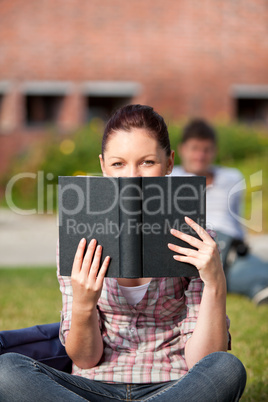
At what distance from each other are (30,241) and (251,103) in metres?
9.38

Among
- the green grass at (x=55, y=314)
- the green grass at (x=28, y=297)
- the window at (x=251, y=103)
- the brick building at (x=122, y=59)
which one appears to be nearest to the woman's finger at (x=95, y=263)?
the green grass at (x=55, y=314)

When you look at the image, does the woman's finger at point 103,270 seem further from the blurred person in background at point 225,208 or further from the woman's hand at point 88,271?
the blurred person in background at point 225,208

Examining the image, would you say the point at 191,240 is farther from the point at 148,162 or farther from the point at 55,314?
the point at 55,314

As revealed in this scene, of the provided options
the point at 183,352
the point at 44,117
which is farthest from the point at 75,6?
the point at 183,352

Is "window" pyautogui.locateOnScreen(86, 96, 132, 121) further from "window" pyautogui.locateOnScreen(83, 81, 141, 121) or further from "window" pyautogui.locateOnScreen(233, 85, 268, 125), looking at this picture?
"window" pyautogui.locateOnScreen(233, 85, 268, 125)

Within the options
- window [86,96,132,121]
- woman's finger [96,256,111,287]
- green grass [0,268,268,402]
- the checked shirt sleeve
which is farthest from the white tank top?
window [86,96,132,121]

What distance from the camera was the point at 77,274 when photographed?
6.82 ft

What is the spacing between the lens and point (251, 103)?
1645cm

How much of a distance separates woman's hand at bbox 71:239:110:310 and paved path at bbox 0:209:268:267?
5135mm

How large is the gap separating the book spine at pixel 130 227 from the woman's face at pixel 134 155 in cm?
23

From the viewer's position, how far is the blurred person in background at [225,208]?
5.33m

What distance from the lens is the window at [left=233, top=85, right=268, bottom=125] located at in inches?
614

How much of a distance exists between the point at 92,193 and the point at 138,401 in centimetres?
77

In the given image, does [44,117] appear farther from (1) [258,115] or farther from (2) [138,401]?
(2) [138,401]
